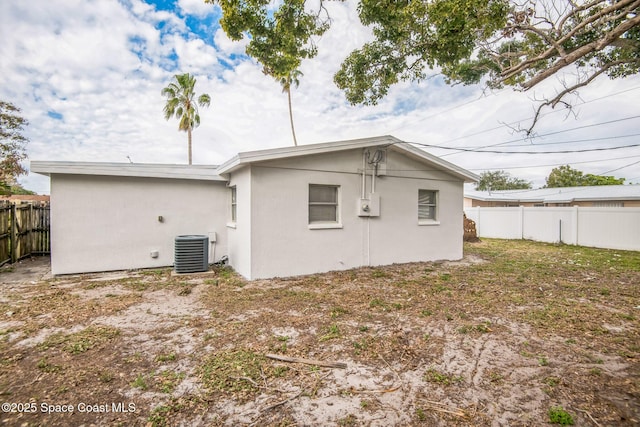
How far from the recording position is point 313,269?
7238mm

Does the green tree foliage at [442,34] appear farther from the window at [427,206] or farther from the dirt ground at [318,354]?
the dirt ground at [318,354]

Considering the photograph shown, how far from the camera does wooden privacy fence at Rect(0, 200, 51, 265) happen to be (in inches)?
311

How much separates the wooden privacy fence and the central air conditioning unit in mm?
5143

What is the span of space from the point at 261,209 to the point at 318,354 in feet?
13.0

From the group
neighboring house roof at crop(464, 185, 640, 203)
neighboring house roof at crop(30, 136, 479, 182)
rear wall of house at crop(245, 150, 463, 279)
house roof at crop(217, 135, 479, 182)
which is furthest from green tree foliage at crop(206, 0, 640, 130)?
neighboring house roof at crop(464, 185, 640, 203)

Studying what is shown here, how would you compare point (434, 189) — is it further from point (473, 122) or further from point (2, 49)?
point (2, 49)

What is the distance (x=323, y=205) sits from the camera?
748cm

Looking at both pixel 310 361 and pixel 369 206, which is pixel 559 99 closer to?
pixel 369 206

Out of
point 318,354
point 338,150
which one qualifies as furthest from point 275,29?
point 318,354

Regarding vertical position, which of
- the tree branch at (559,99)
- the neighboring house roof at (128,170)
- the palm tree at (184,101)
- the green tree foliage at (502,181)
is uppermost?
the palm tree at (184,101)

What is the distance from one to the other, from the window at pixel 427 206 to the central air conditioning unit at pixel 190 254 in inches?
252

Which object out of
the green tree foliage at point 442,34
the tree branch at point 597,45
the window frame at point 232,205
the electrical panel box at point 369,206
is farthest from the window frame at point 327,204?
the tree branch at point 597,45

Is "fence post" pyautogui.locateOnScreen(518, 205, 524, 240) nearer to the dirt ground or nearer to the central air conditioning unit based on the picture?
the dirt ground

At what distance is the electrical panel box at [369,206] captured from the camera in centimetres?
771
